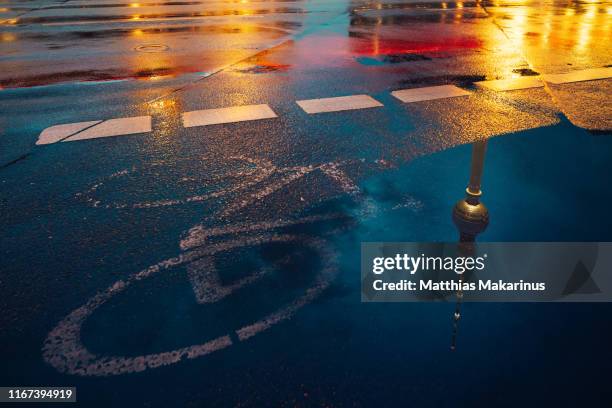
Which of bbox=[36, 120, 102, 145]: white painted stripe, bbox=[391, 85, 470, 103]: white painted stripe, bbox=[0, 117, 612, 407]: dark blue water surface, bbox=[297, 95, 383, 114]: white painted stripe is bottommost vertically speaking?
bbox=[0, 117, 612, 407]: dark blue water surface

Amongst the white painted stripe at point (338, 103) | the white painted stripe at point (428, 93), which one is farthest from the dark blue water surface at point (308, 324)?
the white painted stripe at point (428, 93)

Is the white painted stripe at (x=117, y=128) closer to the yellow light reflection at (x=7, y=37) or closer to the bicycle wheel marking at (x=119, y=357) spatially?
the bicycle wheel marking at (x=119, y=357)

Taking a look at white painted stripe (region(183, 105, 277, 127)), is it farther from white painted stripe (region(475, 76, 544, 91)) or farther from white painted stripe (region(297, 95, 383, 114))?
white painted stripe (region(475, 76, 544, 91))

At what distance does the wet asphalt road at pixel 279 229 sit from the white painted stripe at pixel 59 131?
0.58 ft

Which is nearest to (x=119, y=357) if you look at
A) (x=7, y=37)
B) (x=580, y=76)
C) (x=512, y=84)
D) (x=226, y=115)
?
(x=226, y=115)

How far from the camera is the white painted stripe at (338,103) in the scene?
6512 millimetres

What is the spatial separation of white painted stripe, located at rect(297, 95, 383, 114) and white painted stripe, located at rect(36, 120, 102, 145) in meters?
3.11

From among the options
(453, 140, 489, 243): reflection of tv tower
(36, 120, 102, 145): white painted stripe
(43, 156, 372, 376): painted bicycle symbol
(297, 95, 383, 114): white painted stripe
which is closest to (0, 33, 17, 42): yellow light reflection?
(36, 120, 102, 145): white painted stripe

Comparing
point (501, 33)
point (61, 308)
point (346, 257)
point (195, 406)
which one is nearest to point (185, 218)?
point (61, 308)

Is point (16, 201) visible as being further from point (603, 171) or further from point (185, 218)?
point (603, 171)

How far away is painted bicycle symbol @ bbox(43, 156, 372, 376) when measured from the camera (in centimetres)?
254

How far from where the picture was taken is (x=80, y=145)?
5.34 meters

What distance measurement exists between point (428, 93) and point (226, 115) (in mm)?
3398

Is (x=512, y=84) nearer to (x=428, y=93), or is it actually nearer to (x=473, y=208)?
(x=428, y=93)
